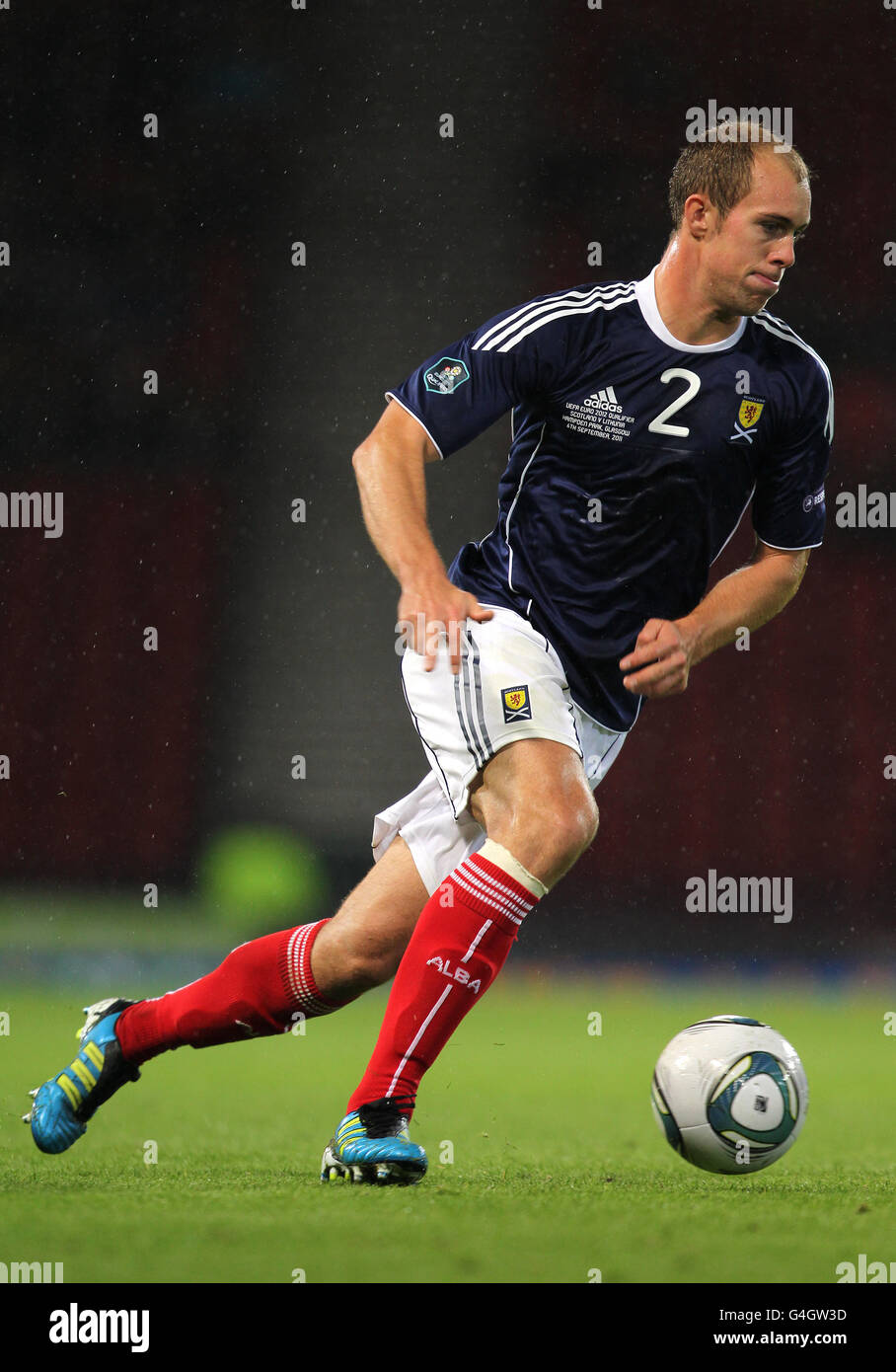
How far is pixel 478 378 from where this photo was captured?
2.87m

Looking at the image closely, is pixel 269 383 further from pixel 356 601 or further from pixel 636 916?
pixel 636 916

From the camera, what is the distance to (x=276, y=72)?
7844mm

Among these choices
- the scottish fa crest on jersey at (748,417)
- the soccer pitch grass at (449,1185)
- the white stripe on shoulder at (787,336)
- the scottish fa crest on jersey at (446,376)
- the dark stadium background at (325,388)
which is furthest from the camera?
the dark stadium background at (325,388)

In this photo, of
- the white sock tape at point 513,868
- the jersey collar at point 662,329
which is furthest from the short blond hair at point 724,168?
the white sock tape at point 513,868

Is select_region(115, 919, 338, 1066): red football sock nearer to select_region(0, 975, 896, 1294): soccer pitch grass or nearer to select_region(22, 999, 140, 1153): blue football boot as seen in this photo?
select_region(22, 999, 140, 1153): blue football boot

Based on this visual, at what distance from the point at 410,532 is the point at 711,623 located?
0.64m

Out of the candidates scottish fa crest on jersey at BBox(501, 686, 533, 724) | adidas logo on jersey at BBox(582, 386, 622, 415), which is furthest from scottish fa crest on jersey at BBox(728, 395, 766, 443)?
scottish fa crest on jersey at BBox(501, 686, 533, 724)

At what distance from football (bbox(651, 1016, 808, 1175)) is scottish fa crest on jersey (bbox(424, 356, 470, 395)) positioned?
4.05ft

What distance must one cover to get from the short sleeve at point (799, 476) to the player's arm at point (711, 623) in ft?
0.13

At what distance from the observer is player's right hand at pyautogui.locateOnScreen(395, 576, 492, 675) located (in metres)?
2.63

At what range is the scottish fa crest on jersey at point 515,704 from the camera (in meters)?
2.75

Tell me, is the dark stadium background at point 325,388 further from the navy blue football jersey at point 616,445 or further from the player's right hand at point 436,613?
the player's right hand at point 436,613

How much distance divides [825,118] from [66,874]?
5470 millimetres

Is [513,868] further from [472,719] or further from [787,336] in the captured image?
[787,336]
